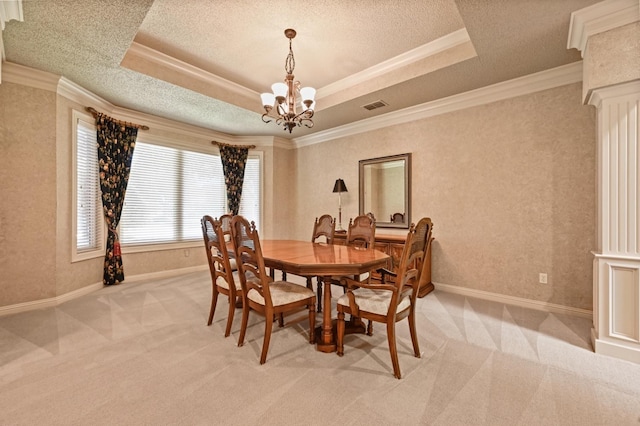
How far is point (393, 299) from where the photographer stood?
1864mm

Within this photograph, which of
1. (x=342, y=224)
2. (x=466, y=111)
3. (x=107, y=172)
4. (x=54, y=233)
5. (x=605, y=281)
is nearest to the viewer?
(x=605, y=281)

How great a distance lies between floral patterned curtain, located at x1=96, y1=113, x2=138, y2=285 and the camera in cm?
395

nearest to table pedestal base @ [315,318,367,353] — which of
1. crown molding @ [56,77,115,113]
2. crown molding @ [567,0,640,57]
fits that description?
crown molding @ [567,0,640,57]

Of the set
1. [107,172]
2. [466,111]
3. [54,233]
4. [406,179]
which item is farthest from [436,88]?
[54,233]

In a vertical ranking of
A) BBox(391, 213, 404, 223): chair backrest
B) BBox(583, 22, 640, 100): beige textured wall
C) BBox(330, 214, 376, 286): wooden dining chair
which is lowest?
BBox(330, 214, 376, 286): wooden dining chair

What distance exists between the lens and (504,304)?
10.9 ft

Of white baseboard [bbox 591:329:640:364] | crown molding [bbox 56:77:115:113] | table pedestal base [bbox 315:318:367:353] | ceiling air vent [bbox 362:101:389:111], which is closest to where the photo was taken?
white baseboard [bbox 591:329:640:364]

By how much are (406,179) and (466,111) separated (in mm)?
1168

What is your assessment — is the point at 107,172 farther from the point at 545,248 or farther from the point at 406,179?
the point at 545,248

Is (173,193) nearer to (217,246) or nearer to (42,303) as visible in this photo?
(42,303)

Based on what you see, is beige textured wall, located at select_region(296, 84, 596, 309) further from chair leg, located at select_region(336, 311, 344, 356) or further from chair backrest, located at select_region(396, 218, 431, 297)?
chair leg, located at select_region(336, 311, 344, 356)

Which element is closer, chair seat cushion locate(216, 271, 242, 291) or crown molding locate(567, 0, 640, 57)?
crown molding locate(567, 0, 640, 57)

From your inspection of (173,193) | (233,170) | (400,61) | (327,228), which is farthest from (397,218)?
(173,193)

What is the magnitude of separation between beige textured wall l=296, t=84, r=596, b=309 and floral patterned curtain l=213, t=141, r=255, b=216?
9.31 feet
